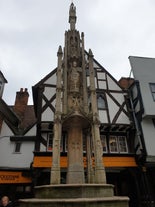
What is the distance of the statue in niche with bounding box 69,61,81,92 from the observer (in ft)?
24.8

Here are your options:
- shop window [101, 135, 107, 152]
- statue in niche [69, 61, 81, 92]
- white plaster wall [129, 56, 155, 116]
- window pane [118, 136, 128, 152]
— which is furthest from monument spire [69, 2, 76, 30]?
window pane [118, 136, 128, 152]

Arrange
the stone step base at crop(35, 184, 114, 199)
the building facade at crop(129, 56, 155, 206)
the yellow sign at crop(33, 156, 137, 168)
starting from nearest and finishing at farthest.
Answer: the stone step base at crop(35, 184, 114, 199) → the yellow sign at crop(33, 156, 137, 168) → the building facade at crop(129, 56, 155, 206)

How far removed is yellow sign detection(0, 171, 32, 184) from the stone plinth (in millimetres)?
6081

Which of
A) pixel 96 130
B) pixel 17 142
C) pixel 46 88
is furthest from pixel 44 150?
pixel 96 130

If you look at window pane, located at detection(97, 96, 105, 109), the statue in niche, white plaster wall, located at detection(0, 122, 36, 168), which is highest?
window pane, located at detection(97, 96, 105, 109)

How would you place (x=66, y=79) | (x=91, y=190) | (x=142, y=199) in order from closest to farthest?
(x=91, y=190), (x=66, y=79), (x=142, y=199)

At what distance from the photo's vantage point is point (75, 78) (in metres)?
7.82

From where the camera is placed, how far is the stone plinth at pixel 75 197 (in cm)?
370

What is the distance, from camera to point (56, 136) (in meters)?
6.08

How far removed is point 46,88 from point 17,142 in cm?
453

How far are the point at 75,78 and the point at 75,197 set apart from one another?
5043 millimetres

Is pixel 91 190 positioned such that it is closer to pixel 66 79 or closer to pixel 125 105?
pixel 66 79

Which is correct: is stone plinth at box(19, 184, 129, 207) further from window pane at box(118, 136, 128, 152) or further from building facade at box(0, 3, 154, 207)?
window pane at box(118, 136, 128, 152)

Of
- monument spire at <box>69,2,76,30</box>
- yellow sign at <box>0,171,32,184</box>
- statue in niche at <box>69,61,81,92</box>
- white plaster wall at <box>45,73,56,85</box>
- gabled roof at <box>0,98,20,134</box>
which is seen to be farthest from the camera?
gabled roof at <box>0,98,20,134</box>
